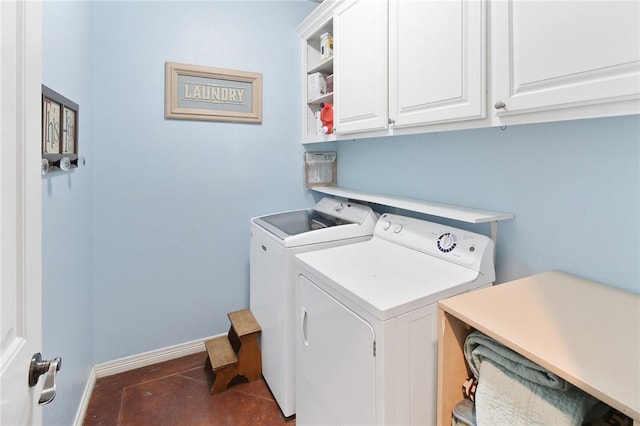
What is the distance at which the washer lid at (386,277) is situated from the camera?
115cm

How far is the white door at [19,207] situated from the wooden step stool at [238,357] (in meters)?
1.40

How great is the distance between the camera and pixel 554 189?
1297 mm

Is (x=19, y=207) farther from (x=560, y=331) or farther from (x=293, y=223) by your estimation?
(x=293, y=223)

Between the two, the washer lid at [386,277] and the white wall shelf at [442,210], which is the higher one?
the white wall shelf at [442,210]

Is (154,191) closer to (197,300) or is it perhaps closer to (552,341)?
(197,300)

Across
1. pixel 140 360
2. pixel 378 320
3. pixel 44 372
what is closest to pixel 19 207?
pixel 44 372

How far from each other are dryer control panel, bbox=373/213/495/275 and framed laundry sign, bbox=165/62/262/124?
1.30 m

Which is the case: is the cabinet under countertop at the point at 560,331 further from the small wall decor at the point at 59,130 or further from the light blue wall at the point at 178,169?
the light blue wall at the point at 178,169

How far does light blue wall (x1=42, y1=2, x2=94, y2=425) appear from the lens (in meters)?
1.30

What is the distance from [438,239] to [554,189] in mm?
498

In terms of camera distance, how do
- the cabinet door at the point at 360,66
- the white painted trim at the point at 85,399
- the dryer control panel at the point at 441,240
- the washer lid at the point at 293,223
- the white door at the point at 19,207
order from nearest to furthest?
the white door at the point at 19,207 < the dryer control panel at the point at 441,240 < the cabinet door at the point at 360,66 < the white painted trim at the point at 85,399 < the washer lid at the point at 293,223

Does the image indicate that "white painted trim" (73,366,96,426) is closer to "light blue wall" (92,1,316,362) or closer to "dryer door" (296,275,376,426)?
"light blue wall" (92,1,316,362)

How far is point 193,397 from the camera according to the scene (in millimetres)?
2000

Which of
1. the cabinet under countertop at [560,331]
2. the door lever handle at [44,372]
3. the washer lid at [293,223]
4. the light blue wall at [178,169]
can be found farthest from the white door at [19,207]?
the light blue wall at [178,169]
